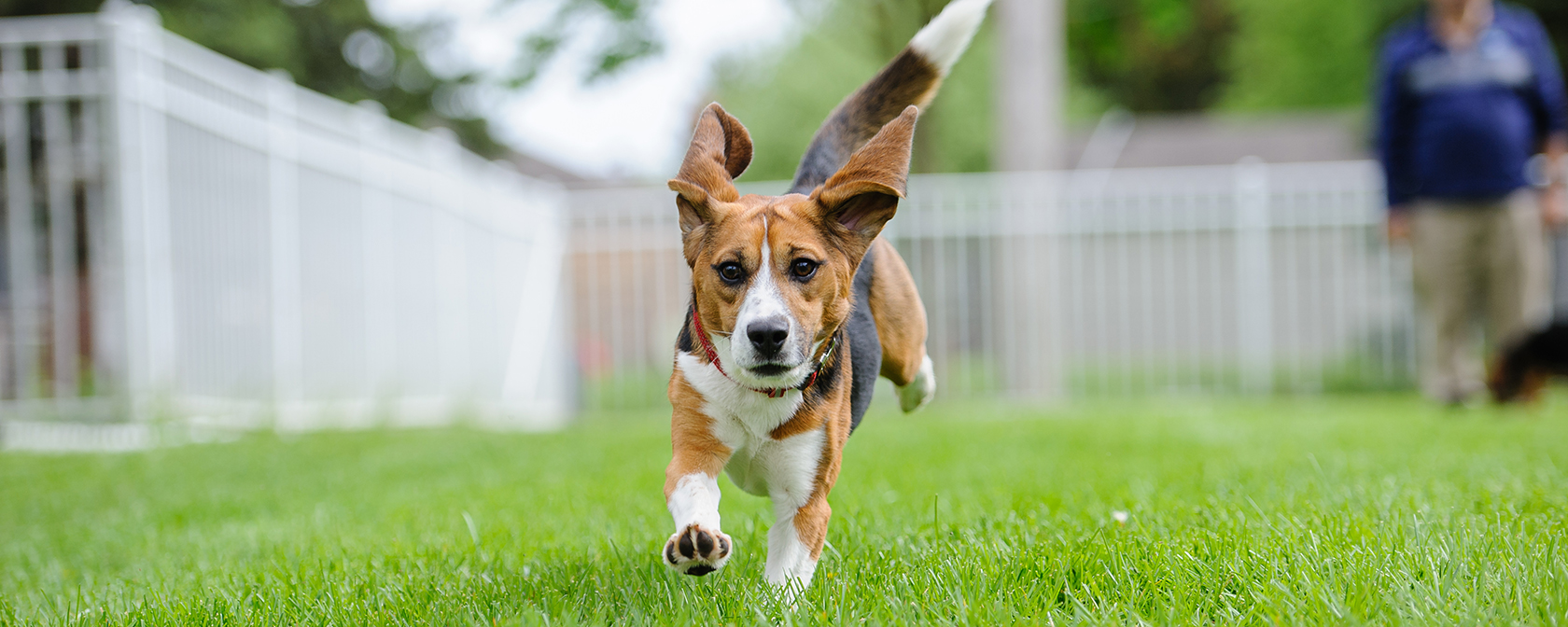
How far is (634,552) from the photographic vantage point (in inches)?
124

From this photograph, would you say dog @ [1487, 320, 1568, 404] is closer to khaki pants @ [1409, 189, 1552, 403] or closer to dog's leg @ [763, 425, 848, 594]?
khaki pants @ [1409, 189, 1552, 403]

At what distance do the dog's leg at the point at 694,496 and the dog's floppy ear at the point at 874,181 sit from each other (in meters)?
0.55

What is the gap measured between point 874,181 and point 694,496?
0.76 meters

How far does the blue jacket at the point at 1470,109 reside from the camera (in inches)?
291

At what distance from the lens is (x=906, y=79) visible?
11.2ft

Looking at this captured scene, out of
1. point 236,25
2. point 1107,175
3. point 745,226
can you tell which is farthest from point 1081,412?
point 236,25

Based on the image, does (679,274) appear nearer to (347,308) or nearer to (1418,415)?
(347,308)

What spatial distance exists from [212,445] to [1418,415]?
7.65 metres

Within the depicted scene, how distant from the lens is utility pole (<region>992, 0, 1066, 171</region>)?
10625mm

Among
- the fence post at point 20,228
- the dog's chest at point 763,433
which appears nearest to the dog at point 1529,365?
the dog's chest at point 763,433

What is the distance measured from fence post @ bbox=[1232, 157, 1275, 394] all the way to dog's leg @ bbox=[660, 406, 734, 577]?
1069 cm

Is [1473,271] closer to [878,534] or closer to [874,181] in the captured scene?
[878,534]

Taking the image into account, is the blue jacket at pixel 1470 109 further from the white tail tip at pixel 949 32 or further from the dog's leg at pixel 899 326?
the dog's leg at pixel 899 326

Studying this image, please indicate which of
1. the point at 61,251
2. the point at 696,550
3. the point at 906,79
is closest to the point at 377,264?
the point at 61,251
